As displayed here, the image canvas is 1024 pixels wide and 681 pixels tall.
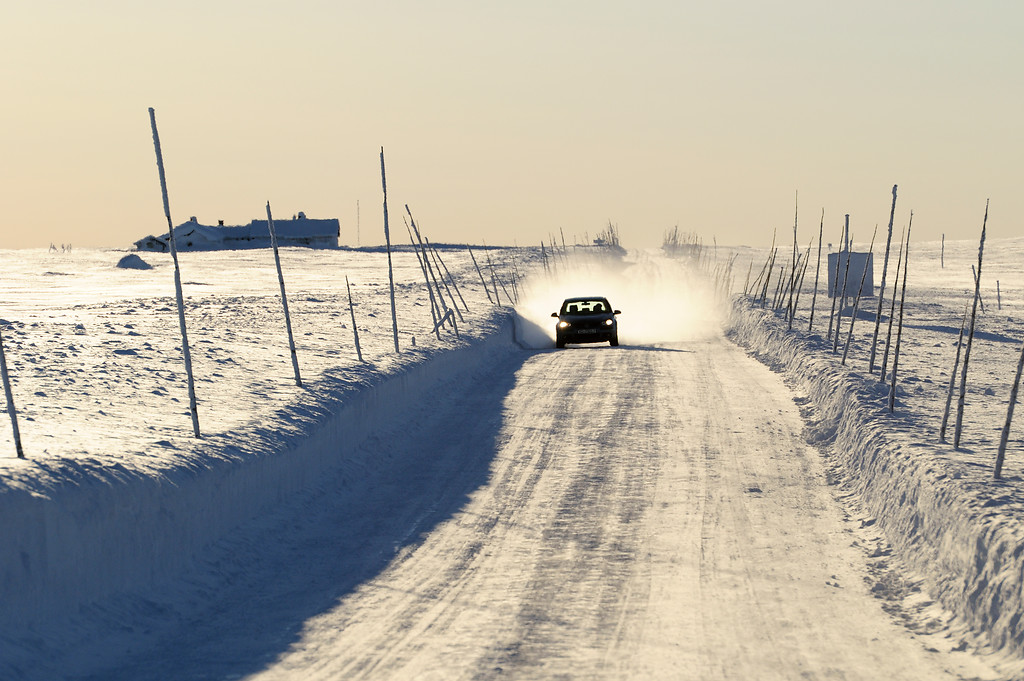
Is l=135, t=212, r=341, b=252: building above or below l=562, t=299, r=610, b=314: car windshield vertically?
below

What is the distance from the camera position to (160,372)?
17.5 meters

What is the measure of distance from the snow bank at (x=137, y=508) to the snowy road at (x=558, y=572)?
0.43 meters

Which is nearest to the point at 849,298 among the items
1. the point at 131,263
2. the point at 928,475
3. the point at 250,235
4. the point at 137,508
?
the point at 928,475

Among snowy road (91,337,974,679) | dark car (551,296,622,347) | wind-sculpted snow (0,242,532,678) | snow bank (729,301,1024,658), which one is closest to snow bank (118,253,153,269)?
wind-sculpted snow (0,242,532,678)

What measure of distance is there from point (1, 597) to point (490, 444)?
350 inches

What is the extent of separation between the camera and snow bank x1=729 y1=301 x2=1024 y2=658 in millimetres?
7445

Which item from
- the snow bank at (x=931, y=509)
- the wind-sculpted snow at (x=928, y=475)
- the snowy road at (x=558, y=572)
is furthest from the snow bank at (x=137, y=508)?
the snow bank at (x=931, y=509)

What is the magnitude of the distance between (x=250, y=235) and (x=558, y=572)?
4212 inches

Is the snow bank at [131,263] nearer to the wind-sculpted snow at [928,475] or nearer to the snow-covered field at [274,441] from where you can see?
the snow-covered field at [274,441]

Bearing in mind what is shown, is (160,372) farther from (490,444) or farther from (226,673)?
(226,673)

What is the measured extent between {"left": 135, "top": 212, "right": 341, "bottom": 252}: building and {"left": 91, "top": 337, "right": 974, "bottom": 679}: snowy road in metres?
95.4

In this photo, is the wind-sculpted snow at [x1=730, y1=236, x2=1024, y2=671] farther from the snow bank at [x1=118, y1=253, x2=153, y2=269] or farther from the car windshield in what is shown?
the snow bank at [x1=118, y1=253, x2=153, y2=269]

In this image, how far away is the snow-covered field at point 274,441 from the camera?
7.77 meters

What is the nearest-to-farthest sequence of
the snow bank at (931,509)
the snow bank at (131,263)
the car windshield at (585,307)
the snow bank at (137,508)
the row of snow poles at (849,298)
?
the snow bank at (931,509)
the snow bank at (137,508)
the row of snow poles at (849,298)
the car windshield at (585,307)
the snow bank at (131,263)
